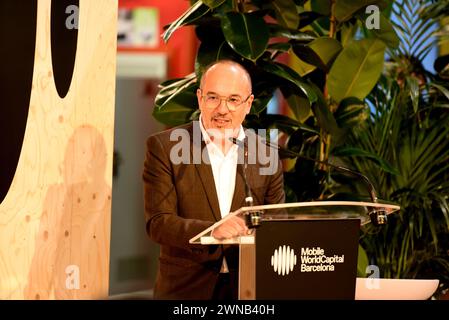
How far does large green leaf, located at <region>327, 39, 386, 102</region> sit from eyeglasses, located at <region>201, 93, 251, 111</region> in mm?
1336

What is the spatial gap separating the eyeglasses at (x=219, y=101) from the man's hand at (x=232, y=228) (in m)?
0.76

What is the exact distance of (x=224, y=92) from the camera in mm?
2953

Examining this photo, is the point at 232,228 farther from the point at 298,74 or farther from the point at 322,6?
the point at 322,6

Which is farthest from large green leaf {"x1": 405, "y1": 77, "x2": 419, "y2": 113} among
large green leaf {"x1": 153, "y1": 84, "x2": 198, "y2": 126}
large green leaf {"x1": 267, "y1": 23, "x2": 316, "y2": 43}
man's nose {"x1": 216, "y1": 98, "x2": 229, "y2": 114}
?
man's nose {"x1": 216, "y1": 98, "x2": 229, "y2": 114}

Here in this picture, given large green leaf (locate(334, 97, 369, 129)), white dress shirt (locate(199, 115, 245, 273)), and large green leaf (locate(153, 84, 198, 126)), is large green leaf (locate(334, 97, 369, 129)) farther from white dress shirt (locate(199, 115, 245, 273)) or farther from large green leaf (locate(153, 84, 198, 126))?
white dress shirt (locate(199, 115, 245, 273))

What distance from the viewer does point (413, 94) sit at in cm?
446

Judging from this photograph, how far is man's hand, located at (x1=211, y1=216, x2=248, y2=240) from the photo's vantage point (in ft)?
7.47

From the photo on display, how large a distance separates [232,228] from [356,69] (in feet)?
6.95

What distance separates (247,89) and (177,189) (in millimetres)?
457

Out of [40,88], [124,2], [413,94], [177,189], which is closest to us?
[177,189]

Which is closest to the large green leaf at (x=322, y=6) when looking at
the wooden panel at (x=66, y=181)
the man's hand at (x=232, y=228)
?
the wooden panel at (x=66, y=181)

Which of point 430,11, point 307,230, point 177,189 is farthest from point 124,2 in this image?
point 307,230

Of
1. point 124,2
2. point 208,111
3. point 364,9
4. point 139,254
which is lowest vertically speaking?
point 139,254
